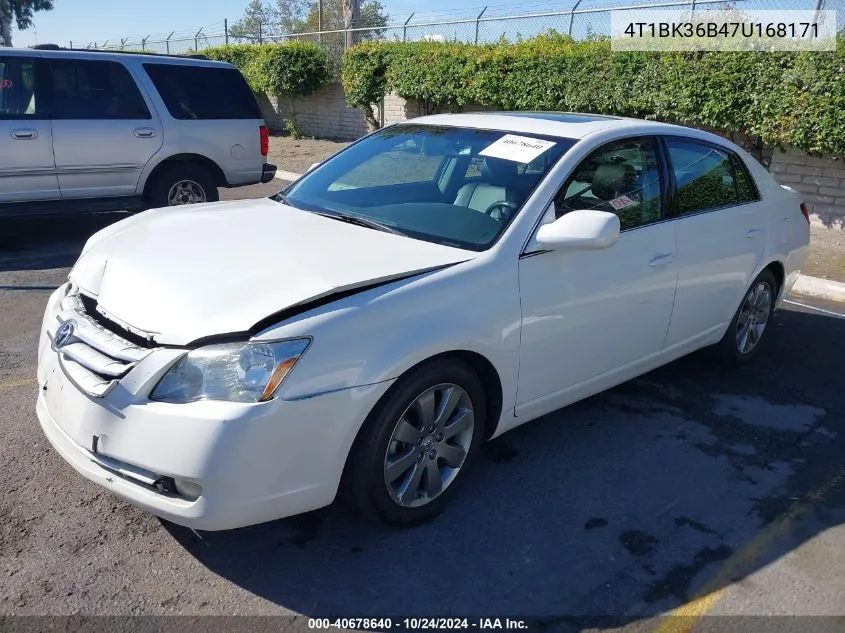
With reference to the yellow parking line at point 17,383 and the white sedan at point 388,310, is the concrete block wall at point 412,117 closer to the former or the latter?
the white sedan at point 388,310

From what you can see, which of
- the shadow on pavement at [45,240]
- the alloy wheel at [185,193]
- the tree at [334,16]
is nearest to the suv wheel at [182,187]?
the alloy wheel at [185,193]

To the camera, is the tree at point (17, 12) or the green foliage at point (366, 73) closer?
the green foliage at point (366, 73)

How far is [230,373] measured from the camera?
8.80 feet

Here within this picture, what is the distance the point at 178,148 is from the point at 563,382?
6208 mm

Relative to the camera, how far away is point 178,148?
28.0ft

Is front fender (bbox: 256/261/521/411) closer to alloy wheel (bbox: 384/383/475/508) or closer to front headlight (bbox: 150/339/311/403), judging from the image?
front headlight (bbox: 150/339/311/403)

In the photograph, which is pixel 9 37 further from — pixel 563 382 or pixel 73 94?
pixel 563 382

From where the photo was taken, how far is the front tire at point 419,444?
2.99 meters

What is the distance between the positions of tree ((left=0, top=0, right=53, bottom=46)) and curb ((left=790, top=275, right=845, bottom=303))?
49.7 m

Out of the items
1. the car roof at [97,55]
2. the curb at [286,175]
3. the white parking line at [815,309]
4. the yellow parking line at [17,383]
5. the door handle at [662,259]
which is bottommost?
the white parking line at [815,309]

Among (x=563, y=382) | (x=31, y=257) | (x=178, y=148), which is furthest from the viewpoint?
(x=178, y=148)

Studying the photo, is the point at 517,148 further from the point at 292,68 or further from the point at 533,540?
the point at 292,68

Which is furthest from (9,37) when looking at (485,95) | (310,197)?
(310,197)

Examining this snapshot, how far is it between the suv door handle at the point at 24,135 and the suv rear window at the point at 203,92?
141 centimetres
